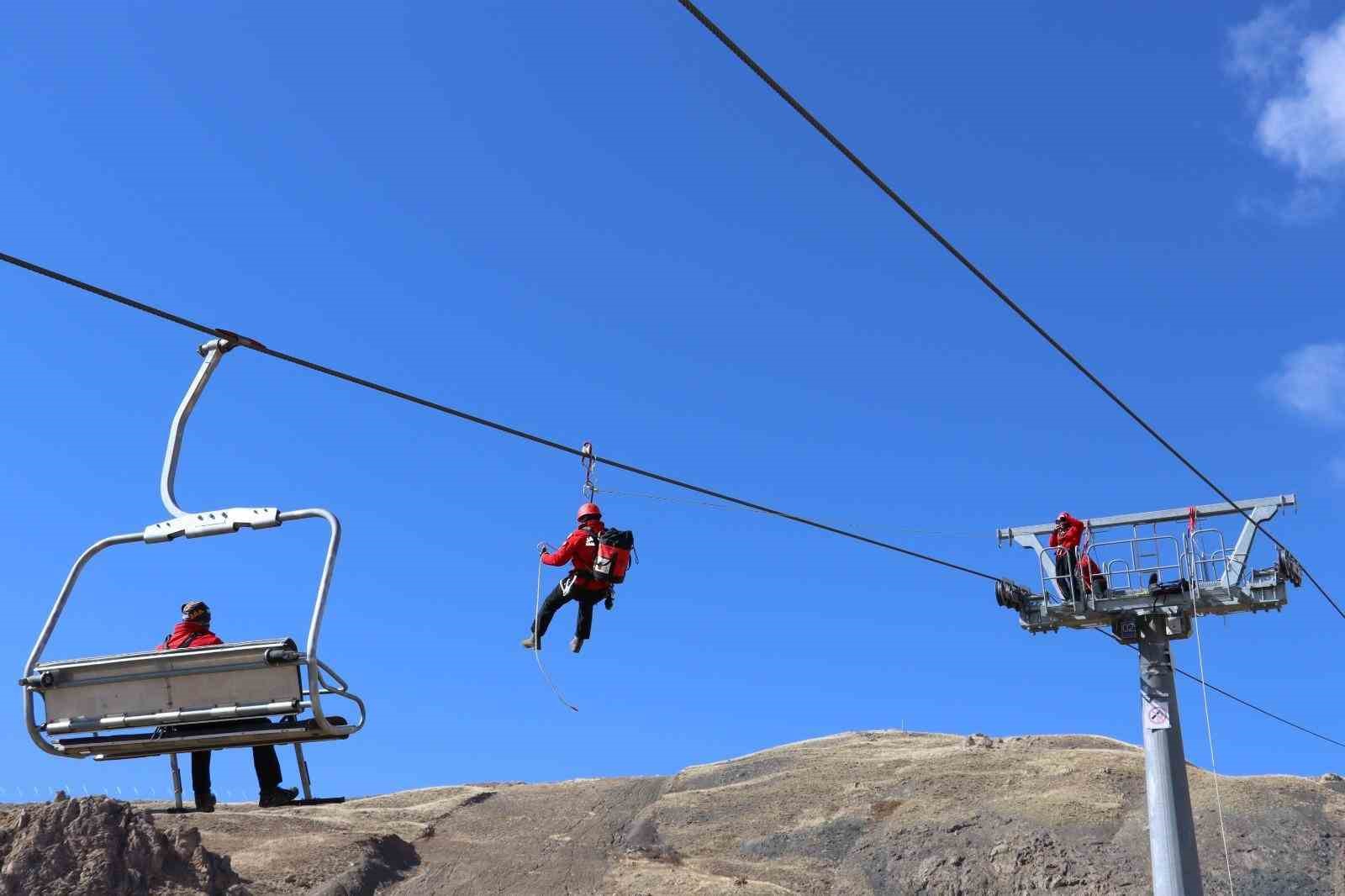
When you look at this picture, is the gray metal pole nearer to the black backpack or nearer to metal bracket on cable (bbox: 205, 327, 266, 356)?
the black backpack

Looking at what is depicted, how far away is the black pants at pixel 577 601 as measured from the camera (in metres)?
16.0

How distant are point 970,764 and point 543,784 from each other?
46.8 feet

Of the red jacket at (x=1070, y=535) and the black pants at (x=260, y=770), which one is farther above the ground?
the red jacket at (x=1070, y=535)

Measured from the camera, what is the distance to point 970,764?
144 ft

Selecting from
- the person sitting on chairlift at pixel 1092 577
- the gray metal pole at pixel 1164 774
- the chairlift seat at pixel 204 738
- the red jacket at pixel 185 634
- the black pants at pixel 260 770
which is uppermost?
the person sitting on chairlift at pixel 1092 577

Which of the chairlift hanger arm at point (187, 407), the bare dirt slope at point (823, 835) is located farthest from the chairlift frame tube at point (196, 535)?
the bare dirt slope at point (823, 835)

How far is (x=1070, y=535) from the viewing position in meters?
28.7

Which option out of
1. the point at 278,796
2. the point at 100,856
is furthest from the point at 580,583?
the point at 100,856

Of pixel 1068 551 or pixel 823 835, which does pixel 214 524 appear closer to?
pixel 1068 551

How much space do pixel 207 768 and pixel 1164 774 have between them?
19.4 metres

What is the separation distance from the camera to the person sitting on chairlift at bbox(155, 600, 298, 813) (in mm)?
13805

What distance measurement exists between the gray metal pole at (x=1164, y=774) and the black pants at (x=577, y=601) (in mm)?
15375

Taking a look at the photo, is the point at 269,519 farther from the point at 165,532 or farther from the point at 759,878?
the point at 759,878

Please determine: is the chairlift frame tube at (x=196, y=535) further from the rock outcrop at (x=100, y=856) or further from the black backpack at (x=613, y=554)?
the rock outcrop at (x=100, y=856)
